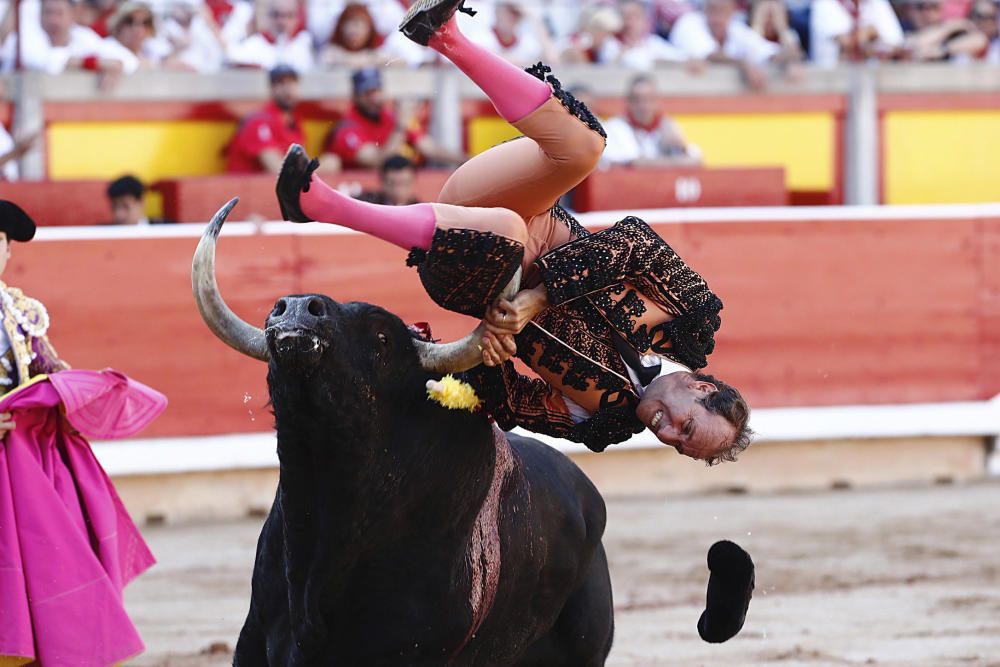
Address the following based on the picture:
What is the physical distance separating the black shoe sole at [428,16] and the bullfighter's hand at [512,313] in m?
0.52

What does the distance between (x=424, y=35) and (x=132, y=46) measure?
5.29 meters

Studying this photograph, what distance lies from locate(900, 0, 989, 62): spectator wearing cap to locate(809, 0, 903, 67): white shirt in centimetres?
11

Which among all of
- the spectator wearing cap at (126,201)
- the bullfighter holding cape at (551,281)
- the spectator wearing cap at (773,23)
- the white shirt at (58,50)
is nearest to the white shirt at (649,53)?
the spectator wearing cap at (773,23)

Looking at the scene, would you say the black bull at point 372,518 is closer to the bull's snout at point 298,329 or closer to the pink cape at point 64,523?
the bull's snout at point 298,329

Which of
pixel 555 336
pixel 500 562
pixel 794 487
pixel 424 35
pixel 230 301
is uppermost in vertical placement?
pixel 424 35

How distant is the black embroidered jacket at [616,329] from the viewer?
3.21m

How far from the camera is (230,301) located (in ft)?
23.6

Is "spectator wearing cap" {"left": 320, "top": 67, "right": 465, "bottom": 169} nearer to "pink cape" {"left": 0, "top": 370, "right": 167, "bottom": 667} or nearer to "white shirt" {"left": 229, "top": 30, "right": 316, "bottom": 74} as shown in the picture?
"white shirt" {"left": 229, "top": 30, "right": 316, "bottom": 74}

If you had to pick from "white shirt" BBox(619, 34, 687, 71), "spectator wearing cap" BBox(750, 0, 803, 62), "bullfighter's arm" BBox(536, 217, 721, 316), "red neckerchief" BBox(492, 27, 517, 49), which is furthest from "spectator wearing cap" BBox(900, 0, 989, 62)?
"bullfighter's arm" BBox(536, 217, 721, 316)

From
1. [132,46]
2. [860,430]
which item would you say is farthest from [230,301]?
[860,430]

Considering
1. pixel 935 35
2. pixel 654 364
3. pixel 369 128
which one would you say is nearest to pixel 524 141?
pixel 654 364

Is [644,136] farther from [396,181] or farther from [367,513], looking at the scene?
[367,513]

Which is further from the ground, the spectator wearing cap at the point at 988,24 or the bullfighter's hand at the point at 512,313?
the bullfighter's hand at the point at 512,313

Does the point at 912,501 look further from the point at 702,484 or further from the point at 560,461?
the point at 560,461
